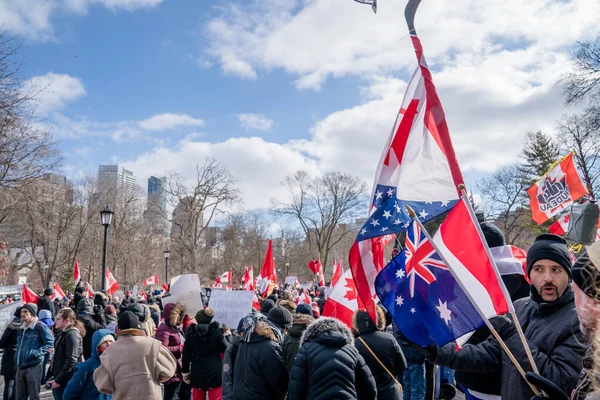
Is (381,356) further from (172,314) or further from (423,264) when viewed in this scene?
(172,314)

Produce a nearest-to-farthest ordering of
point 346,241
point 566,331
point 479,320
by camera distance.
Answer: point 566,331, point 479,320, point 346,241

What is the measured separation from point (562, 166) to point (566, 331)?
8.29 m

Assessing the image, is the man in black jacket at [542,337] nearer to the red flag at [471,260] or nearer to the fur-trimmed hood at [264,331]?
the red flag at [471,260]

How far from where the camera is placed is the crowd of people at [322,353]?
2627mm

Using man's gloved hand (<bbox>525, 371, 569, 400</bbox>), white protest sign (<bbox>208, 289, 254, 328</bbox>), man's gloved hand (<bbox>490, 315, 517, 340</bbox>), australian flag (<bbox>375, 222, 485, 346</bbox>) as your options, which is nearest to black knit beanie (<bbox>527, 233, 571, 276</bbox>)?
man's gloved hand (<bbox>490, 315, 517, 340</bbox>)

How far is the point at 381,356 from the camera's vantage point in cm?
521

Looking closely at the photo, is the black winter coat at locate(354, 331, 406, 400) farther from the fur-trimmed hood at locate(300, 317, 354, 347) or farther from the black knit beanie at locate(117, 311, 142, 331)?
the black knit beanie at locate(117, 311, 142, 331)

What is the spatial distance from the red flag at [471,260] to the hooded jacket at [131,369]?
126 inches

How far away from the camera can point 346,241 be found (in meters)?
65.8

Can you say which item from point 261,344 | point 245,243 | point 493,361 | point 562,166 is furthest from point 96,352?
point 245,243

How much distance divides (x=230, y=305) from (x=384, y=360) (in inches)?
115

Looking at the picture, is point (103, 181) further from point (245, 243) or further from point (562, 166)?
point (562, 166)

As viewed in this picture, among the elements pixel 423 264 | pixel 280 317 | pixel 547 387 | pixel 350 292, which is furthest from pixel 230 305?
pixel 547 387

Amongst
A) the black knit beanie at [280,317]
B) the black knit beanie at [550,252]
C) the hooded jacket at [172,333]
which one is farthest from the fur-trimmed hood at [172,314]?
the black knit beanie at [550,252]
